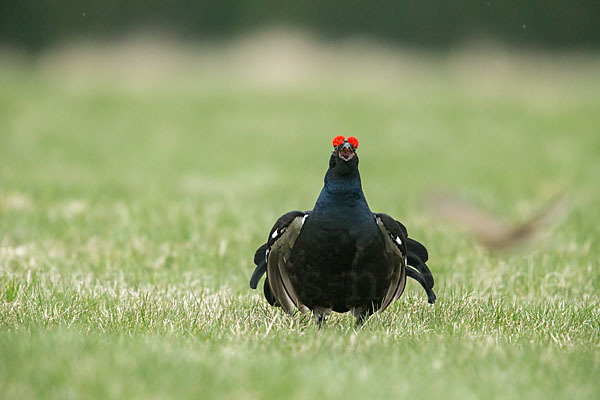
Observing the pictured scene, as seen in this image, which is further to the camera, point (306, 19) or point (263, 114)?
point (306, 19)

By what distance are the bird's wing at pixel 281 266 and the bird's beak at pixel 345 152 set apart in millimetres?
532

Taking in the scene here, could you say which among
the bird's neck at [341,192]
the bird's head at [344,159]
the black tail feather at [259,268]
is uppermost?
the bird's head at [344,159]

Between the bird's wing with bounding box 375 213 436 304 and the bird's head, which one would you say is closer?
Result: the bird's head

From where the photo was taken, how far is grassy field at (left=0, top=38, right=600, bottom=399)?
3.54 meters

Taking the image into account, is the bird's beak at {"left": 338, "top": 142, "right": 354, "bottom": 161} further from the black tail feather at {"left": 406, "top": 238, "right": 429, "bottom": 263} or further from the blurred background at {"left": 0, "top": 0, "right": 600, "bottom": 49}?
the blurred background at {"left": 0, "top": 0, "right": 600, "bottom": 49}

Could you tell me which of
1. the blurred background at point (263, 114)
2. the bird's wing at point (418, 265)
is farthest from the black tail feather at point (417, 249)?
the blurred background at point (263, 114)

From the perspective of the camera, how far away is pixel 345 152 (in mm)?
4293

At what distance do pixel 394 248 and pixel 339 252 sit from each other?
0.44 meters

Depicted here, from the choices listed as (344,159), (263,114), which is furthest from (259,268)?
(263,114)

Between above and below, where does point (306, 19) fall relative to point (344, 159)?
above

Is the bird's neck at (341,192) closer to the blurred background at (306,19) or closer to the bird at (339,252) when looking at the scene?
the bird at (339,252)

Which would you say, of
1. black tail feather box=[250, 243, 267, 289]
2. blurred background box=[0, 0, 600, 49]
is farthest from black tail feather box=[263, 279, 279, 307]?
blurred background box=[0, 0, 600, 49]

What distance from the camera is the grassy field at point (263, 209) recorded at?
3535 mm

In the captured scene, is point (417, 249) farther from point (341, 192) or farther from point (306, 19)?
point (306, 19)
